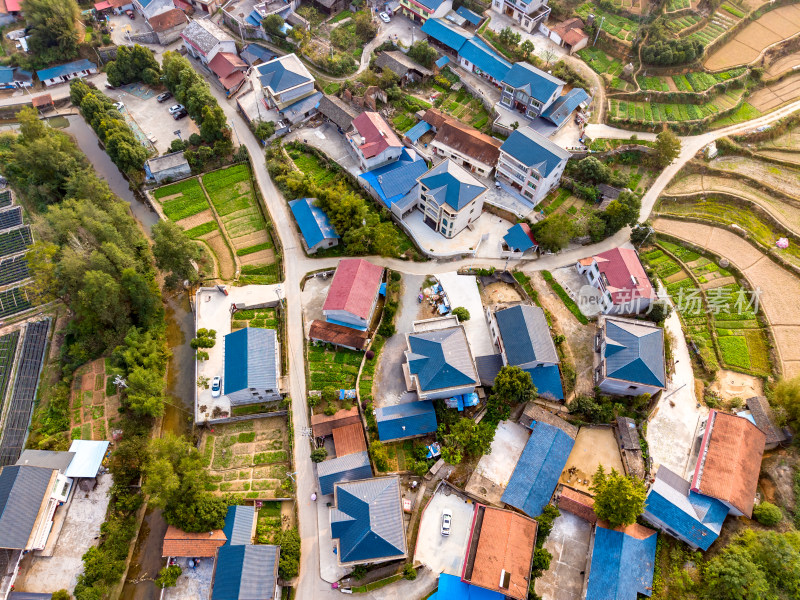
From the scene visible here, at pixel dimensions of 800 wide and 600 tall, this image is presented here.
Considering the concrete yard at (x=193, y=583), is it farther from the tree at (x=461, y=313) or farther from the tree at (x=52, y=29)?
the tree at (x=52, y=29)

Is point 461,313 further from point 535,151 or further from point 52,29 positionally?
point 52,29

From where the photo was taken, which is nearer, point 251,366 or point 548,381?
point 251,366

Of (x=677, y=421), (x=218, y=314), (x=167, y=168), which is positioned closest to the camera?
(x=677, y=421)

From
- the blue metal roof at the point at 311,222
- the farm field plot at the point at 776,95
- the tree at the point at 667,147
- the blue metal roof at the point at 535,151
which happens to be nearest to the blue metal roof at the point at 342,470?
the blue metal roof at the point at 311,222

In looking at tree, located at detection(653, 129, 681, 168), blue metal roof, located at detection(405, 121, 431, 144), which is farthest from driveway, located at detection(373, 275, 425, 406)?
tree, located at detection(653, 129, 681, 168)

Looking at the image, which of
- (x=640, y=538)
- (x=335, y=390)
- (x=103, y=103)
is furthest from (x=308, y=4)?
(x=640, y=538)

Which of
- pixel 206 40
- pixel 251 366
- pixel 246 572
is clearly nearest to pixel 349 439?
pixel 251 366

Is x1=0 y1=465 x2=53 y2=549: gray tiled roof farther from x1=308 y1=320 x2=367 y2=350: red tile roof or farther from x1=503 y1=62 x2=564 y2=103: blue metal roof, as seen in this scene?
x1=503 y1=62 x2=564 y2=103: blue metal roof
